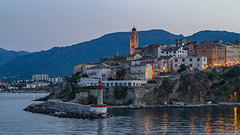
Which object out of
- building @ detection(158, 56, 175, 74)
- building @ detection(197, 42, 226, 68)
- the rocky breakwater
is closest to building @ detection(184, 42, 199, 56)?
building @ detection(197, 42, 226, 68)

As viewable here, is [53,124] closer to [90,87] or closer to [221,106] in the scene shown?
[90,87]

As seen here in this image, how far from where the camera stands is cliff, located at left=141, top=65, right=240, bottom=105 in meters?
82.0

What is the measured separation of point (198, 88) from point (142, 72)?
13265 mm

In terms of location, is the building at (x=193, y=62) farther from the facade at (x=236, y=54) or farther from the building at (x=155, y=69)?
the facade at (x=236, y=54)

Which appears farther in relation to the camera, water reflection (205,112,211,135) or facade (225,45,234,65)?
facade (225,45,234,65)

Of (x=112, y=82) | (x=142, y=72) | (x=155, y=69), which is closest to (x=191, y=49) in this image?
(x=155, y=69)

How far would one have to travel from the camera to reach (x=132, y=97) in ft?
260

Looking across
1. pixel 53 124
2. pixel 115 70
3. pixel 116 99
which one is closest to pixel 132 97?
pixel 116 99

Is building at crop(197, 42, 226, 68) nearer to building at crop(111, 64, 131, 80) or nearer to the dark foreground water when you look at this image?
building at crop(111, 64, 131, 80)

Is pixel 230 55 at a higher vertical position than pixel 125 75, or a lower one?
higher

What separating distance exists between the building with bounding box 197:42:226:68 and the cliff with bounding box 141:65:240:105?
322 inches

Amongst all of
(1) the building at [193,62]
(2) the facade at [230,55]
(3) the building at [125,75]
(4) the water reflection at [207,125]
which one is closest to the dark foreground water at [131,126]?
(4) the water reflection at [207,125]

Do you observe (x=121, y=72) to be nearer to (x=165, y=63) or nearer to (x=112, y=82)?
(x=112, y=82)

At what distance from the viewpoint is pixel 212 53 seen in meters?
97.3
